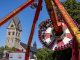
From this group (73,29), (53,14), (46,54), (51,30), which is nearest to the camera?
(73,29)

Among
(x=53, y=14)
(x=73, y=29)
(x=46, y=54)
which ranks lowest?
(x=73, y=29)

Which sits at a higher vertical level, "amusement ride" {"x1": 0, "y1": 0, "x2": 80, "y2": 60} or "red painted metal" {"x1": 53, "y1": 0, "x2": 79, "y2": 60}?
"amusement ride" {"x1": 0, "y1": 0, "x2": 80, "y2": 60}

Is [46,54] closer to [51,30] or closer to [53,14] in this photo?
[51,30]

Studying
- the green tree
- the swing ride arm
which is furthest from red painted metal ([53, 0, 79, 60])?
the green tree

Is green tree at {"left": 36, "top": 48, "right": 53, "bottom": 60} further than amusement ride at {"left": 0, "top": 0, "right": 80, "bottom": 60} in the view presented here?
Yes

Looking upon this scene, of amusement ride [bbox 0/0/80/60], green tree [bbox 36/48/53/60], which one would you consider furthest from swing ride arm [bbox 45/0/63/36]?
green tree [bbox 36/48/53/60]

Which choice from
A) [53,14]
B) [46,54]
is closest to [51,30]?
[53,14]

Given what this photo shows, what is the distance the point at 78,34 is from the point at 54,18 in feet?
16.0

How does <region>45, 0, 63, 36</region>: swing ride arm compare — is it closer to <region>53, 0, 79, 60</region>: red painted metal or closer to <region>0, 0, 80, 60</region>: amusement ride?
<region>0, 0, 80, 60</region>: amusement ride

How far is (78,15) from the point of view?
2648 centimetres

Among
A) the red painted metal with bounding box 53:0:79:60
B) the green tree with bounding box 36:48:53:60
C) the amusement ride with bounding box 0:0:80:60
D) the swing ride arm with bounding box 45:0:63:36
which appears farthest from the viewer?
the green tree with bounding box 36:48:53:60

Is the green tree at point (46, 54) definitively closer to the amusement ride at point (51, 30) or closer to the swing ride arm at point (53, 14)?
the amusement ride at point (51, 30)

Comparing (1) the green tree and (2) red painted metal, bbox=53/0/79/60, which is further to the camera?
Result: (1) the green tree

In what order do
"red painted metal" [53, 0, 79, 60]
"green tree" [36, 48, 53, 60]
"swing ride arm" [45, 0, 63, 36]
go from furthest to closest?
"green tree" [36, 48, 53, 60], "swing ride arm" [45, 0, 63, 36], "red painted metal" [53, 0, 79, 60]
